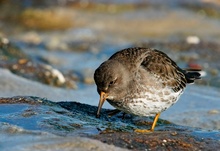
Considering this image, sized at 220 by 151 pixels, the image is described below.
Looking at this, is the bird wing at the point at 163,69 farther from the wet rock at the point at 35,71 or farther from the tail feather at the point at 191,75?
the wet rock at the point at 35,71

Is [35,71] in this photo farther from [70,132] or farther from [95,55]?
[70,132]

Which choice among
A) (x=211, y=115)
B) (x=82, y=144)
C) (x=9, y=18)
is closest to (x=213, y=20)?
(x=9, y=18)

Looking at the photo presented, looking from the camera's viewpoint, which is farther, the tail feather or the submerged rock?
the tail feather

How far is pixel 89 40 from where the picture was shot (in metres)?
14.7

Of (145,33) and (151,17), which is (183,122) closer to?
(145,33)

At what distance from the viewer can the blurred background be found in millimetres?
9484

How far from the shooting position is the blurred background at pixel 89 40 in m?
9.48

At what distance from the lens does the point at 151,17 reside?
16.8m

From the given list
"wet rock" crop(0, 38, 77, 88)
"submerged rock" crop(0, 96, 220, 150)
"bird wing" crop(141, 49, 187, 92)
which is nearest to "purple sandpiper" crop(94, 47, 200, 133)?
"bird wing" crop(141, 49, 187, 92)

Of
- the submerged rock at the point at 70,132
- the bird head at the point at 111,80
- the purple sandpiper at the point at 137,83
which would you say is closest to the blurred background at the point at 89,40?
the purple sandpiper at the point at 137,83

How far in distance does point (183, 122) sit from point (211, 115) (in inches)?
19.2

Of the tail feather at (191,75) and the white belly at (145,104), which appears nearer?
the white belly at (145,104)

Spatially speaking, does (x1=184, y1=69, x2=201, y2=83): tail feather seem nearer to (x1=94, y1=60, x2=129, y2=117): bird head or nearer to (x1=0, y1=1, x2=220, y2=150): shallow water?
(x1=0, y1=1, x2=220, y2=150): shallow water

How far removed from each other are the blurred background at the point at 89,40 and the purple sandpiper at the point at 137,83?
1569 millimetres
